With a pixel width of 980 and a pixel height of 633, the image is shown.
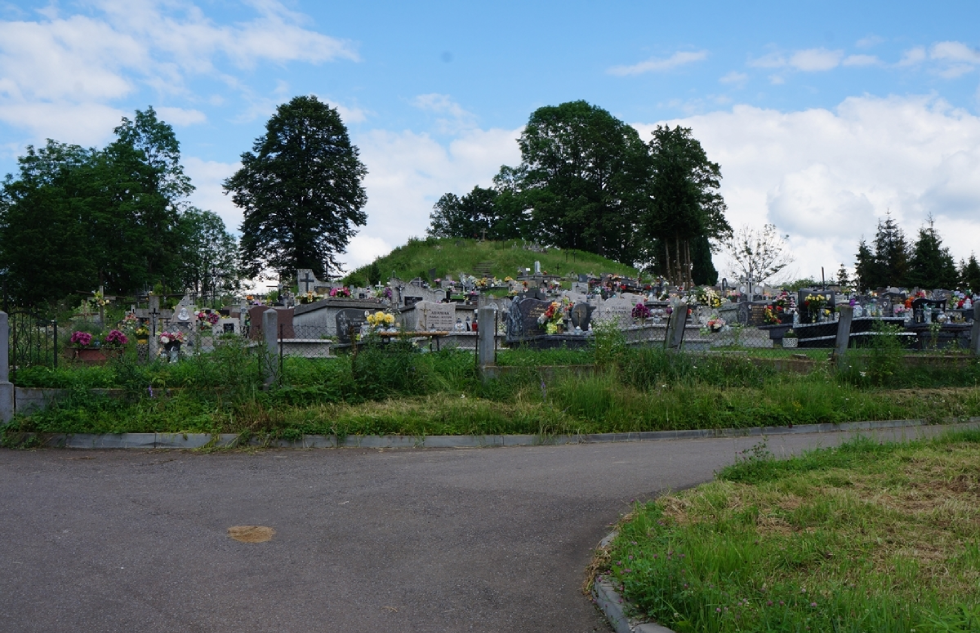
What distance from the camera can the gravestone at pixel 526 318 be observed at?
19.1 meters

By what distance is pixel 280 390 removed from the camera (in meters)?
11.3

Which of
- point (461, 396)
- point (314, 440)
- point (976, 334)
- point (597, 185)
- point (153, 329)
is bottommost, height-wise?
point (314, 440)

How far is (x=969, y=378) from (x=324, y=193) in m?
47.6

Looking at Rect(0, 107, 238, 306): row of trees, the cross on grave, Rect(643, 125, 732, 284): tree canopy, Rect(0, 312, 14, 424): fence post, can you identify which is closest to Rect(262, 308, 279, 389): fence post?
Rect(0, 312, 14, 424): fence post

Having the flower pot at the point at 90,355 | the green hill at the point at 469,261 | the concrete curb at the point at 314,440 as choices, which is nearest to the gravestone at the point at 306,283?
the green hill at the point at 469,261

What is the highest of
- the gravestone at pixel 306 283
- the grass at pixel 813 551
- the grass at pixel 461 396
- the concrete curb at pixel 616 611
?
the gravestone at pixel 306 283

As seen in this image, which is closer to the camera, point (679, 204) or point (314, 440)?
point (314, 440)

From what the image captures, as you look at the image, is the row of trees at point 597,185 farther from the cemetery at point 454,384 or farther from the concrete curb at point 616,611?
the concrete curb at point 616,611

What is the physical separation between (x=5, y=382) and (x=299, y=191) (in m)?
45.8

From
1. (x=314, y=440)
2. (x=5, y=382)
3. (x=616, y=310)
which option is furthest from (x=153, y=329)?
(x=616, y=310)

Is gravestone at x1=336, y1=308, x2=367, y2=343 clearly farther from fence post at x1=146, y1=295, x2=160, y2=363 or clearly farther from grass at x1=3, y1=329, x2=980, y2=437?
grass at x1=3, y1=329, x2=980, y2=437

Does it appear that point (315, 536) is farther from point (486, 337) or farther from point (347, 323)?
point (347, 323)

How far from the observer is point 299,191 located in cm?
5512

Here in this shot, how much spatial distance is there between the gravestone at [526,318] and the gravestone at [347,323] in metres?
3.61
